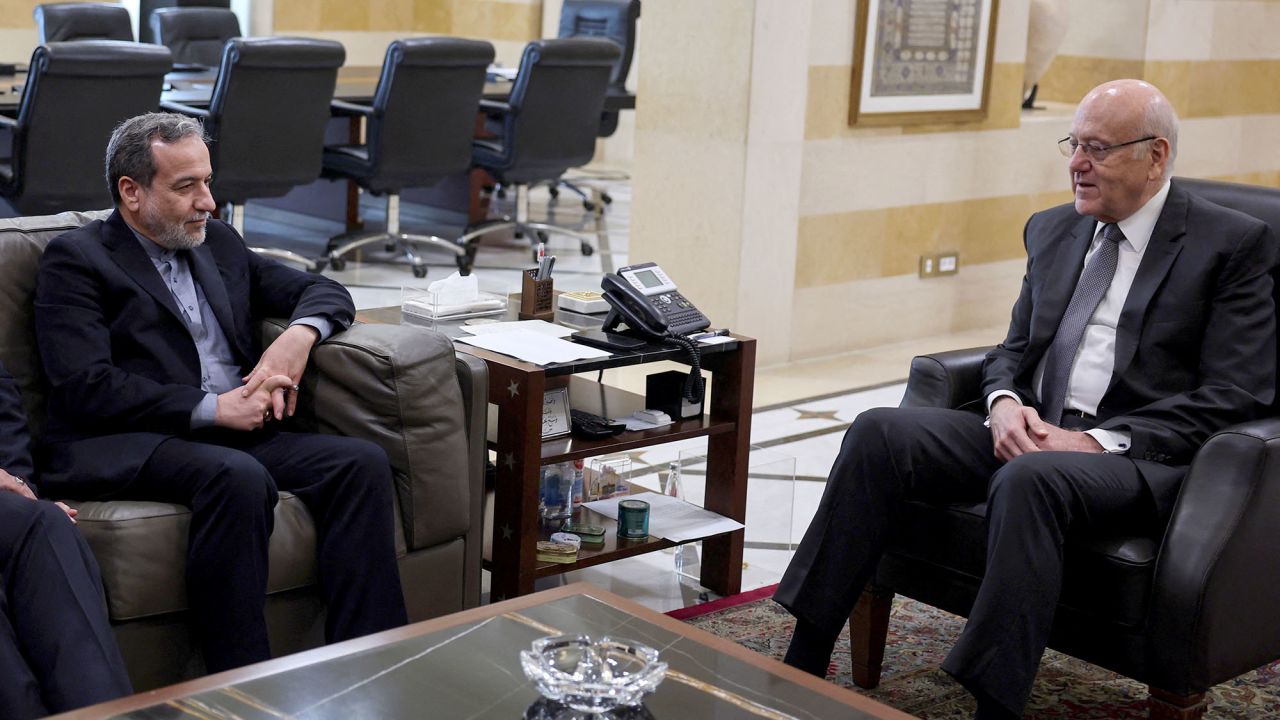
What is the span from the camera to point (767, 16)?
534 cm

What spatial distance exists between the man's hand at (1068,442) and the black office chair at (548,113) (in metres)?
4.49

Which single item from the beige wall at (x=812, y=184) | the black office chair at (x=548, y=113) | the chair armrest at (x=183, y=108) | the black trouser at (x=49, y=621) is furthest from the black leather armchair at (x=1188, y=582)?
the black office chair at (x=548, y=113)

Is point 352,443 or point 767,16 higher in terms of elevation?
point 767,16

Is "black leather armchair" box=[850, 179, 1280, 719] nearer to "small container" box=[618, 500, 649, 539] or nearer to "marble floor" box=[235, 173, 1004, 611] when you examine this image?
"small container" box=[618, 500, 649, 539]

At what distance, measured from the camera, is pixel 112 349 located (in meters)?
2.86

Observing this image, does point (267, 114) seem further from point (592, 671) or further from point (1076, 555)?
point (592, 671)

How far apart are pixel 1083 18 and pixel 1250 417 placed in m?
5.11

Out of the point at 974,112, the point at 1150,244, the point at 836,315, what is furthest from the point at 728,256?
the point at 1150,244

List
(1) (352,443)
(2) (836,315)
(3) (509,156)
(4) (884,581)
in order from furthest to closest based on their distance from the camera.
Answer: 1. (3) (509,156)
2. (2) (836,315)
3. (4) (884,581)
4. (1) (352,443)

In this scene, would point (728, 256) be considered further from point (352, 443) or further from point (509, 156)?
point (352, 443)

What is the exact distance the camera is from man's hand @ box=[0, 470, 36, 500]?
2490 mm

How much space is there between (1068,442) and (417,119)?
437 centimetres

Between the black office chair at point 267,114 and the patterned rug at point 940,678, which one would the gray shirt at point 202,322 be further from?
the black office chair at point 267,114

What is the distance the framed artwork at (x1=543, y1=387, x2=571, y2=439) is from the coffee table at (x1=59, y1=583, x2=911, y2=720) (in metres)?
0.95
